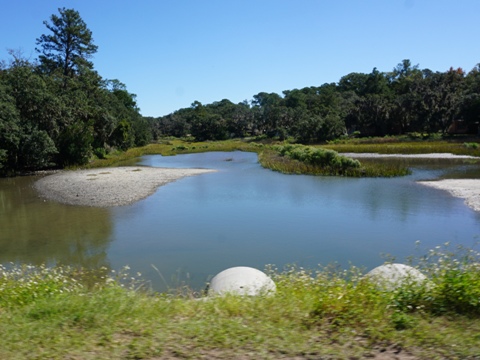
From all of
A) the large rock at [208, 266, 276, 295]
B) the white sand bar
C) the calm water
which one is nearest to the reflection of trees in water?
the calm water

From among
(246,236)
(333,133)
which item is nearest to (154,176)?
(246,236)

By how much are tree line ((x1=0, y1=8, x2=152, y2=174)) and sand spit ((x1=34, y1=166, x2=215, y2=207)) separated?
628 cm

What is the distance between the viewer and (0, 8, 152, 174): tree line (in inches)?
1473

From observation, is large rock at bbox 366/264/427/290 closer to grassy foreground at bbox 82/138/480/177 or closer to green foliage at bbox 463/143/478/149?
grassy foreground at bbox 82/138/480/177

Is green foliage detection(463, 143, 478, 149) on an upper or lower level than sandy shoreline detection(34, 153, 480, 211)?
upper

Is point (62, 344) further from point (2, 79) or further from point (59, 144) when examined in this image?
point (59, 144)

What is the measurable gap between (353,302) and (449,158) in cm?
4932

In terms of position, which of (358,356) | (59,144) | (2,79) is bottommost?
(358,356)

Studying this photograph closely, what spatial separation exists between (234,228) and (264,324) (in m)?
12.4

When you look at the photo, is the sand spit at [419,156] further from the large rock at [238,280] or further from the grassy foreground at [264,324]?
the grassy foreground at [264,324]

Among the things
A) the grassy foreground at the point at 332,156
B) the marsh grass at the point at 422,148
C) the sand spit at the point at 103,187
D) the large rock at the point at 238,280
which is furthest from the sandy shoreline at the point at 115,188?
the marsh grass at the point at 422,148

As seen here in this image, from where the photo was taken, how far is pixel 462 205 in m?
→ 21.2

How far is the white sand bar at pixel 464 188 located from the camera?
21672 millimetres

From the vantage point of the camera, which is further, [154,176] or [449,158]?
[449,158]
